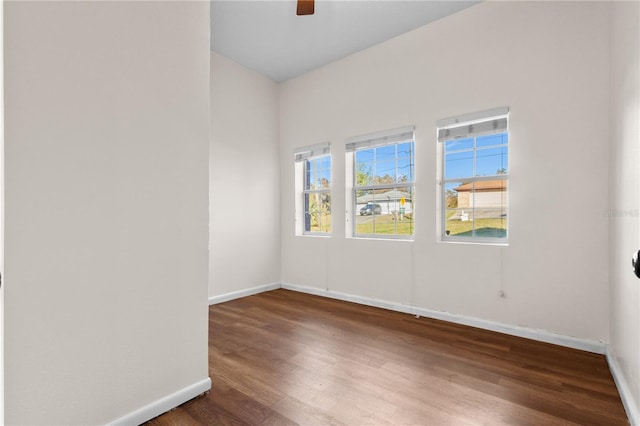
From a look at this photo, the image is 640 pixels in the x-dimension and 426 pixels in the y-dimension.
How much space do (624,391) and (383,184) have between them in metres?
2.77

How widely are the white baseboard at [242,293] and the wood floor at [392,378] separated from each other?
825 millimetres

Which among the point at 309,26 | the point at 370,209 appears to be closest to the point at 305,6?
the point at 309,26

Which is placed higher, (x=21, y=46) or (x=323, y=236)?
(x=21, y=46)

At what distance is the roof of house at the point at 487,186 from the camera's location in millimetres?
3171

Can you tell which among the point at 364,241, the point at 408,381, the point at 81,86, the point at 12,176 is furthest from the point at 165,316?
the point at 364,241

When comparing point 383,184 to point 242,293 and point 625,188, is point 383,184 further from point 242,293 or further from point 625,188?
point 242,293

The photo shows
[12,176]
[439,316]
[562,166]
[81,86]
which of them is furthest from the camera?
[439,316]

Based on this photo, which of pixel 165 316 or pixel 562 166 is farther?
pixel 562 166

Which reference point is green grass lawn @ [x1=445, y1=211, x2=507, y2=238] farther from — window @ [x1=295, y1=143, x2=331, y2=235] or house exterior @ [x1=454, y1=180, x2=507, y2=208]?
window @ [x1=295, y1=143, x2=331, y2=235]

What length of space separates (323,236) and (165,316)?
297cm

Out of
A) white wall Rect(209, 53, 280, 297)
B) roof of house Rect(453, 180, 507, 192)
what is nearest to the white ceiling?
white wall Rect(209, 53, 280, 297)

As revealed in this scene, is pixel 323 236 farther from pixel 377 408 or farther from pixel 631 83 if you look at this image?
pixel 631 83

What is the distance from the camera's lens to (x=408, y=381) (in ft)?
6.91

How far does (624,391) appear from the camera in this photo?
6.07 feet
